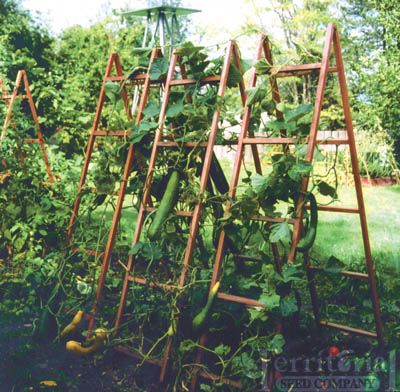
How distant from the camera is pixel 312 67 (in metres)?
2.54

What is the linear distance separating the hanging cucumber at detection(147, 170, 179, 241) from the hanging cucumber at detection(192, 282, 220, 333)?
46 cm

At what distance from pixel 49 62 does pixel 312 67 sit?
21.2 feet

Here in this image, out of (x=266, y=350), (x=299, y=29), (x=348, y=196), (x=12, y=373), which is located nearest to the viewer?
(x=266, y=350)

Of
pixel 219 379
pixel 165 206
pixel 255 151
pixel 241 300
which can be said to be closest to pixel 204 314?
pixel 241 300

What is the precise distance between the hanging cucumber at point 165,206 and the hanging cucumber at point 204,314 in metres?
0.46

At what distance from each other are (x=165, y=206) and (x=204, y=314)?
0.63m

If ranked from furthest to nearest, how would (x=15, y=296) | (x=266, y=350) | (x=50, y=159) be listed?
(x=50, y=159) < (x=15, y=296) < (x=266, y=350)

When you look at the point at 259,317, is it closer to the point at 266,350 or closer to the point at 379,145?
the point at 266,350

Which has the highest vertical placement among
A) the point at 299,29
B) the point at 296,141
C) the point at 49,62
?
the point at 299,29

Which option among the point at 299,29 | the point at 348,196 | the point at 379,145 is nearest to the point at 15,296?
the point at 348,196

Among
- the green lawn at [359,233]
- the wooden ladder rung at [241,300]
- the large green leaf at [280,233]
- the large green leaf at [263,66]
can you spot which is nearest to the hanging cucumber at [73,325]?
the wooden ladder rung at [241,300]

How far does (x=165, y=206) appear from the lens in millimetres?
2803

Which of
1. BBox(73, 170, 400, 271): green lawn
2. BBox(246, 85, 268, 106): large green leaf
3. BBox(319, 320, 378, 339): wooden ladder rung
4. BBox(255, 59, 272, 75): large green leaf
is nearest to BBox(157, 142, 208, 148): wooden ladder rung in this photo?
BBox(246, 85, 268, 106): large green leaf

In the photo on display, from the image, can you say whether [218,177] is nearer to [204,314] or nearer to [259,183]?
[259,183]
